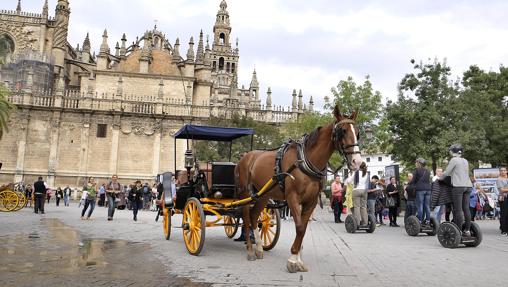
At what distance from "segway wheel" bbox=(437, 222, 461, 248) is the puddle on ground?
5.53 meters

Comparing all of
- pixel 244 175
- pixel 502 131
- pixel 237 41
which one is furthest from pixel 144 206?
pixel 237 41

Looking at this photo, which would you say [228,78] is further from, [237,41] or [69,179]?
[69,179]

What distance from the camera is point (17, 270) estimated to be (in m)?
5.53

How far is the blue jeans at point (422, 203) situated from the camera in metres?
11.3

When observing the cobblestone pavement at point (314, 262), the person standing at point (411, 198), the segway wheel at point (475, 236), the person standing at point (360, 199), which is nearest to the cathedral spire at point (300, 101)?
the person standing at point (360, 199)

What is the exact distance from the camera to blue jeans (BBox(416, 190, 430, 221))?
11.3 meters

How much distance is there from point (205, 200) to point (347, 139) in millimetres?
3324

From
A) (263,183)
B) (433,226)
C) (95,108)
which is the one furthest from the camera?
(95,108)

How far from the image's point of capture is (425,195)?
11.2 meters

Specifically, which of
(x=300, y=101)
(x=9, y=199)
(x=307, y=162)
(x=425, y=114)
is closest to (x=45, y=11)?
(x=300, y=101)

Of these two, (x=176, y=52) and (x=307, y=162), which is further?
(x=176, y=52)

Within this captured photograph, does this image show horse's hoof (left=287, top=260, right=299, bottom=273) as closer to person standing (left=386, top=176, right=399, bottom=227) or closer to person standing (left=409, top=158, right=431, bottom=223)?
person standing (left=409, top=158, right=431, bottom=223)

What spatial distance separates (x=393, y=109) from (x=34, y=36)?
3813 cm

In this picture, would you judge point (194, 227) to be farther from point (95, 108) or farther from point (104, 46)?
point (104, 46)
